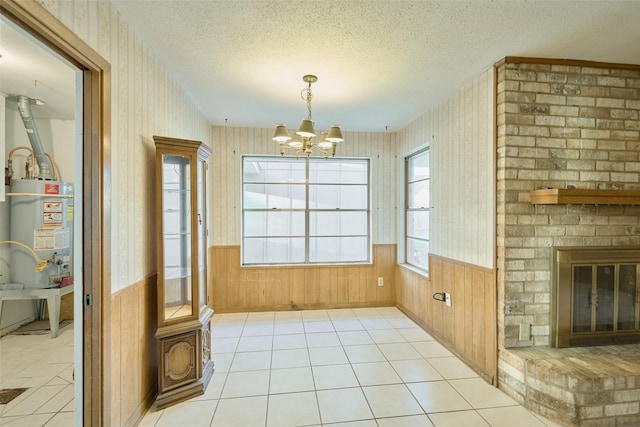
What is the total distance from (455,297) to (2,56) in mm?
4450

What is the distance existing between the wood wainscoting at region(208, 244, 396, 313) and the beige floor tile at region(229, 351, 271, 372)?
1.29m

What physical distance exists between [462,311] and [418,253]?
129cm

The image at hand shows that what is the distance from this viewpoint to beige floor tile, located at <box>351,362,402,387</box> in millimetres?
2488

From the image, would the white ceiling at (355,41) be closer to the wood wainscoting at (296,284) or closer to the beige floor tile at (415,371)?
the wood wainscoting at (296,284)

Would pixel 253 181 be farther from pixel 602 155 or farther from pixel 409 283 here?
pixel 602 155

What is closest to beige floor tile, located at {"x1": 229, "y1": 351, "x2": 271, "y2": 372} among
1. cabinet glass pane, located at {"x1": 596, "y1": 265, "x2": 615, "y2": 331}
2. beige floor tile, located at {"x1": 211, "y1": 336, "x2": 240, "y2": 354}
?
beige floor tile, located at {"x1": 211, "y1": 336, "x2": 240, "y2": 354}

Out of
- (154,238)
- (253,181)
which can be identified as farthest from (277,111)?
(154,238)

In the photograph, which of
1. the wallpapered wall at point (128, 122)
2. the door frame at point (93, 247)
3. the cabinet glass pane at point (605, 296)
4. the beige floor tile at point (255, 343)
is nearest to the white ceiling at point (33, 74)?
the wallpapered wall at point (128, 122)

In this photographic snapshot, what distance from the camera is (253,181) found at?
4.40 meters

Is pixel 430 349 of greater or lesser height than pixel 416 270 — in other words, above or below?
below

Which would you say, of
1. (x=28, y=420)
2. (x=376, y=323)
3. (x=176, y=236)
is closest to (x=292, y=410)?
(x=176, y=236)

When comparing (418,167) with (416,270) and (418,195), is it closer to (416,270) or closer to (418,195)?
(418,195)

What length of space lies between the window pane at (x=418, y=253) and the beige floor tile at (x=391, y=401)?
1.82 m

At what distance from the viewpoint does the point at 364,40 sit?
2.07m
